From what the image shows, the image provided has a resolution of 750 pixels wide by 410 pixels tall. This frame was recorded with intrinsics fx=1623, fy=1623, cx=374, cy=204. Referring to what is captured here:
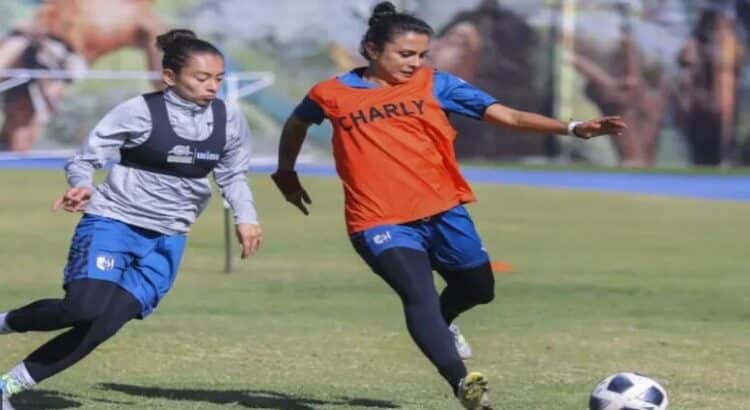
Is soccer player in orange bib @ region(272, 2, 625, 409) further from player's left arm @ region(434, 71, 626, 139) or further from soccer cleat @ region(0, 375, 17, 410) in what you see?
soccer cleat @ region(0, 375, 17, 410)

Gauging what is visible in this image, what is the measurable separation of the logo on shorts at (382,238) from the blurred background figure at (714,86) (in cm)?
2744

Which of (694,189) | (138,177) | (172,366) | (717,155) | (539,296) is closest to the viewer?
(138,177)

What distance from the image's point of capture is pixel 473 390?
23.0ft

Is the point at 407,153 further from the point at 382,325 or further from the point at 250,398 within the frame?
the point at 382,325

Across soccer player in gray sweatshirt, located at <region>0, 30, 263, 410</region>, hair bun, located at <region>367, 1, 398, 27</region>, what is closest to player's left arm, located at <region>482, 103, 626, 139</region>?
hair bun, located at <region>367, 1, 398, 27</region>

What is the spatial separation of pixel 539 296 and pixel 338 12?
23.0 meters

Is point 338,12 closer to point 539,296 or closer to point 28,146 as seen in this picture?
point 28,146

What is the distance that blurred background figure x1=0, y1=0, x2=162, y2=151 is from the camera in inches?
1358

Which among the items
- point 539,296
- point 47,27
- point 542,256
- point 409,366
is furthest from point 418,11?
point 409,366

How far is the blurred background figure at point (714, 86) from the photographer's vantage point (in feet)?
112

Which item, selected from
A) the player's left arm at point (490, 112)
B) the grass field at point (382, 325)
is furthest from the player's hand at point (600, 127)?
the grass field at point (382, 325)

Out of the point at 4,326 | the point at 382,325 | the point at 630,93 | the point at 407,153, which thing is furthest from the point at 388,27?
the point at 630,93

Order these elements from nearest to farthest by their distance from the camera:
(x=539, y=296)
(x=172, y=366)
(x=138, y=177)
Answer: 1. (x=138, y=177)
2. (x=172, y=366)
3. (x=539, y=296)

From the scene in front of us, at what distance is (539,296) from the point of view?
13.2 metres
